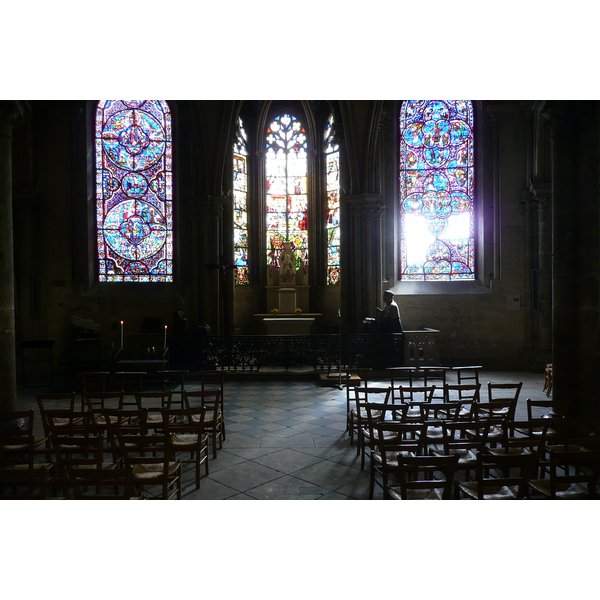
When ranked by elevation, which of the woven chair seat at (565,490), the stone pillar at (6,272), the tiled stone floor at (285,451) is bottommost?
the tiled stone floor at (285,451)

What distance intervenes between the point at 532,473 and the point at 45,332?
1295cm

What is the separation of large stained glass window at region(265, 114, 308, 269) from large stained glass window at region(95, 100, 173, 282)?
3650 millimetres

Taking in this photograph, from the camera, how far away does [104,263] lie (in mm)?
14398

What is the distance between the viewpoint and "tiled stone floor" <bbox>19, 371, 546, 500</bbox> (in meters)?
4.60

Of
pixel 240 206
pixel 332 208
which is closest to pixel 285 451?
pixel 332 208

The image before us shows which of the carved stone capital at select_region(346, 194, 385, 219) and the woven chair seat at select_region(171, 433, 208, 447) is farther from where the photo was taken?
the carved stone capital at select_region(346, 194, 385, 219)

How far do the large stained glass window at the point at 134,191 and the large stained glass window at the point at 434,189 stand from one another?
728 cm

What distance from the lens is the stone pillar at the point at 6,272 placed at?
5844 millimetres

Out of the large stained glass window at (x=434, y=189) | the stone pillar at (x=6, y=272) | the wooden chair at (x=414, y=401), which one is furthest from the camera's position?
the large stained glass window at (x=434, y=189)

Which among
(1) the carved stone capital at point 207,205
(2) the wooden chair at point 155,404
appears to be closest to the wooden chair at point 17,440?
(2) the wooden chair at point 155,404

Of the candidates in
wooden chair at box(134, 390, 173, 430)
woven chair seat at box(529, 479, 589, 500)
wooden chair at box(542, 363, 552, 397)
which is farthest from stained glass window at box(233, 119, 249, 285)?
woven chair seat at box(529, 479, 589, 500)

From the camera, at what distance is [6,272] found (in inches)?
231

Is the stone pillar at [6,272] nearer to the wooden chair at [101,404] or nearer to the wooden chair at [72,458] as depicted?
the wooden chair at [101,404]

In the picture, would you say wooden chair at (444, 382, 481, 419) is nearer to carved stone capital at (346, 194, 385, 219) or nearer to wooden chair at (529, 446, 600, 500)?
wooden chair at (529, 446, 600, 500)
